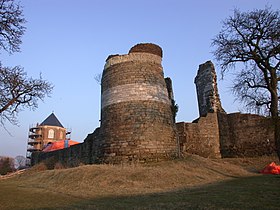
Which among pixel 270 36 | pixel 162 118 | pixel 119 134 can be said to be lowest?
pixel 119 134

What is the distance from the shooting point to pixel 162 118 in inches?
469

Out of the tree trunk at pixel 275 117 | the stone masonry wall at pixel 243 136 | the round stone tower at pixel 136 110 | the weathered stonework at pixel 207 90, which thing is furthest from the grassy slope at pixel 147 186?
the weathered stonework at pixel 207 90

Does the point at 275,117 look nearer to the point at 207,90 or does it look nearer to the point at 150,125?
the point at 150,125

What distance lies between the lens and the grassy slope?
5.45 m

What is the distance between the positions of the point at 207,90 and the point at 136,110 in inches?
289

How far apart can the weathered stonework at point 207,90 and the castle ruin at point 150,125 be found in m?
0.66

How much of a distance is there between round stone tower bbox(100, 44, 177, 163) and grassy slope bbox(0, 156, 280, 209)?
103 centimetres

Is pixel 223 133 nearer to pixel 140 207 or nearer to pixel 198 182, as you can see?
pixel 198 182

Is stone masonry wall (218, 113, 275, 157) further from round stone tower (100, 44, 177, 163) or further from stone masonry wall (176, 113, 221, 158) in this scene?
round stone tower (100, 44, 177, 163)

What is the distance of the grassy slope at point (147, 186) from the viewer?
17.9 feet

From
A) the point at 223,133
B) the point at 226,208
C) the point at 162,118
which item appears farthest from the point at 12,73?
the point at 223,133

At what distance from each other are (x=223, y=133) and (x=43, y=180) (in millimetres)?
10785

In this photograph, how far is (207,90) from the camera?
666 inches

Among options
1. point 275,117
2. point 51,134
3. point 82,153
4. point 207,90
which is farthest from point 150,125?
point 51,134
